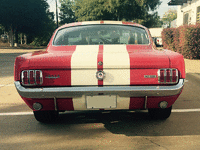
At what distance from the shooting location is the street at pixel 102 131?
3219mm

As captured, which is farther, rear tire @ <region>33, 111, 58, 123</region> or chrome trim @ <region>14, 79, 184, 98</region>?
rear tire @ <region>33, 111, 58, 123</region>

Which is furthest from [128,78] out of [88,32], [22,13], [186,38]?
[22,13]

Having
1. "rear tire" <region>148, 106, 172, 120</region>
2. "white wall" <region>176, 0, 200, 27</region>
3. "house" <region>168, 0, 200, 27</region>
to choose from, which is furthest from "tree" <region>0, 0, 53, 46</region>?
"rear tire" <region>148, 106, 172, 120</region>

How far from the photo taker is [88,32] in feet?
14.2

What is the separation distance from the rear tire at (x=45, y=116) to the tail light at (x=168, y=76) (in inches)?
66.4

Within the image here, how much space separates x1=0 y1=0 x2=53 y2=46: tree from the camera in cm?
3719

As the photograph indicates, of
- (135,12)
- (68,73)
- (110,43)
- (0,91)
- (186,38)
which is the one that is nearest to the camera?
(68,73)

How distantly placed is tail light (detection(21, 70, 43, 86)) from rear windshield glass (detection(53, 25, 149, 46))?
1.03 m

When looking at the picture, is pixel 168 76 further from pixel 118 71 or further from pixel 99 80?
pixel 99 80

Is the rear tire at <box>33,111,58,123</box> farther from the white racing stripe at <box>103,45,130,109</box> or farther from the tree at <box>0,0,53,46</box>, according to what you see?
the tree at <box>0,0,53,46</box>

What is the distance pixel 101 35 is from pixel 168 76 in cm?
144

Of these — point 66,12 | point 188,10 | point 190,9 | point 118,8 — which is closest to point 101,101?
→ point 190,9

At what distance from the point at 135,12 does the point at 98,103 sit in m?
34.8

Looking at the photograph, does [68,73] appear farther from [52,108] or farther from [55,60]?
[52,108]
